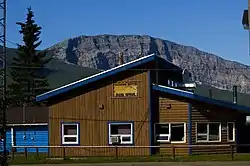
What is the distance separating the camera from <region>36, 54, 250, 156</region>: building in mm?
36562

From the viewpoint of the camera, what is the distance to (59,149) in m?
37.6

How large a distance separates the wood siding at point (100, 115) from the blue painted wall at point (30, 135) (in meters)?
9.88

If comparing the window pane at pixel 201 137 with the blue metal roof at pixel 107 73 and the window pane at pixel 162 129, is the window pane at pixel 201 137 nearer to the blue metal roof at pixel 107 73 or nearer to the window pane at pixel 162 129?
the window pane at pixel 162 129

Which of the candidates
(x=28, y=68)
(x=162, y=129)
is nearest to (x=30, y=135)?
(x=162, y=129)

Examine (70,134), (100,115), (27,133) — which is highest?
(100,115)

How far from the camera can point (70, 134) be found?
124ft

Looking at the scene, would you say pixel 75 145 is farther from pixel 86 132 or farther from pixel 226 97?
pixel 226 97

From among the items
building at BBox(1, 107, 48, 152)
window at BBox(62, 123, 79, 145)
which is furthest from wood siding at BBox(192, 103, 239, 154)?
building at BBox(1, 107, 48, 152)

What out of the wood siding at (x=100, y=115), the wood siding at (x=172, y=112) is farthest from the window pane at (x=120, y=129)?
the wood siding at (x=172, y=112)

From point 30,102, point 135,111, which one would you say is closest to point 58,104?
point 135,111

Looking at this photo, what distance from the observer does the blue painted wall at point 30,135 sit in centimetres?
4750

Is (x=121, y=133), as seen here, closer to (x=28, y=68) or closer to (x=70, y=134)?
(x=70, y=134)

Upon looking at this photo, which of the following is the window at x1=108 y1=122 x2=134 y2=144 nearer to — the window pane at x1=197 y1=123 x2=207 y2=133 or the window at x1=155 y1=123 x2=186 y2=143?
the window at x1=155 y1=123 x2=186 y2=143

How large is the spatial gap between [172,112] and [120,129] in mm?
3404
